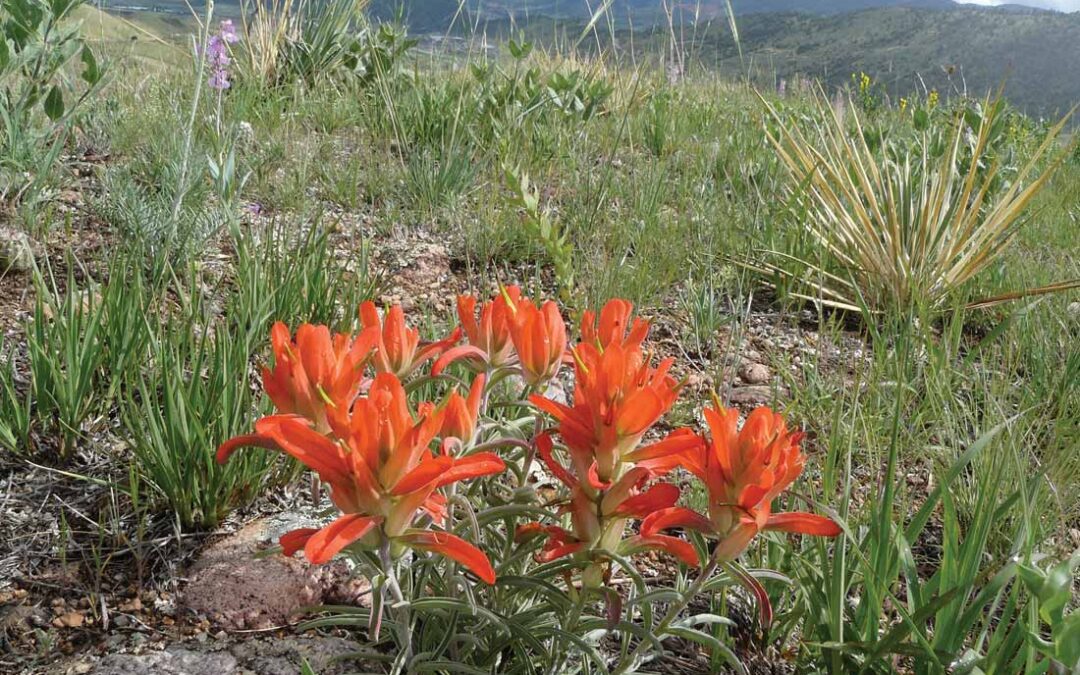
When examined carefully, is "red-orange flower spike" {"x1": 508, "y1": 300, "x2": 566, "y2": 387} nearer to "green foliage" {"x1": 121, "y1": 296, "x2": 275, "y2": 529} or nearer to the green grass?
the green grass

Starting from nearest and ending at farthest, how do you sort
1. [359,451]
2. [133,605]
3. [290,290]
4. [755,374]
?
[359,451], [133,605], [290,290], [755,374]

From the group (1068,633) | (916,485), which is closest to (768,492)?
(1068,633)

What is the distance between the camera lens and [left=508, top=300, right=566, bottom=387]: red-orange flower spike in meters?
0.90

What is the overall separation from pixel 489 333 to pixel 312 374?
0.85 feet

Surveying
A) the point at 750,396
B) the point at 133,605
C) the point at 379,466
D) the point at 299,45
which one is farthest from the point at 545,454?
the point at 299,45

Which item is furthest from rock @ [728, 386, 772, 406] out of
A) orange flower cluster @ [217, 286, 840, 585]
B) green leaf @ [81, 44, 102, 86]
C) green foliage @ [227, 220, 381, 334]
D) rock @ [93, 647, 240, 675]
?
green leaf @ [81, 44, 102, 86]

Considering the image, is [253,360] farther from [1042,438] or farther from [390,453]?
[1042,438]

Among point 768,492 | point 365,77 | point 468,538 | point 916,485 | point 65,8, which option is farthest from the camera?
point 365,77

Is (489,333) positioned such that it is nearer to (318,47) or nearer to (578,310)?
(578,310)

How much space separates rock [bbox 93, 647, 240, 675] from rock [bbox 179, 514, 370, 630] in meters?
0.08

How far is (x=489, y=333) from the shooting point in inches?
38.1

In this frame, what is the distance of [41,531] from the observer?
4.25 feet

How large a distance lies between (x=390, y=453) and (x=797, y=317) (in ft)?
6.76

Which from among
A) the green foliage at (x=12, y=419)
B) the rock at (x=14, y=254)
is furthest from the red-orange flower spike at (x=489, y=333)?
the rock at (x=14, y=254)
